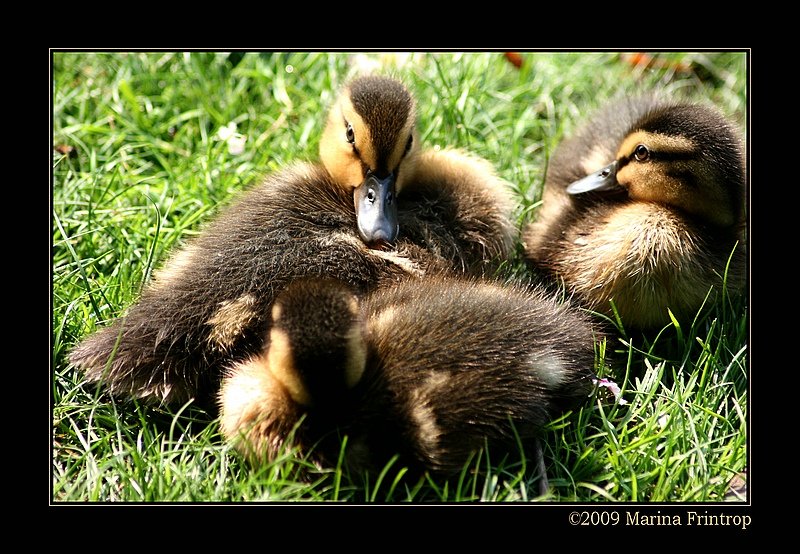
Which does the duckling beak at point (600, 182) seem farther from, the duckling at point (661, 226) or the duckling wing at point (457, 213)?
the duckling wing at point (457, 213)

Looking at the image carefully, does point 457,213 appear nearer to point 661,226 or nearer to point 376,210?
point 376,210

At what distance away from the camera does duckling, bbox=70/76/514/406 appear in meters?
2.22

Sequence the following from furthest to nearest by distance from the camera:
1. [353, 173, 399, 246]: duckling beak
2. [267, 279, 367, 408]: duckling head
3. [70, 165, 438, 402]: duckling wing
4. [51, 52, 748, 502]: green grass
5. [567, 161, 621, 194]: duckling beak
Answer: [567, 161, 621, 194]: duckling beak → [353, 173, 399, 246]: duckling beak → [70, 165, 438, 402]: duckling wing → [51, 52, 748, 502]: green grass → [267, 279, 367, 408]: duckling head

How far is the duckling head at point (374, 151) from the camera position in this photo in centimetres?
240

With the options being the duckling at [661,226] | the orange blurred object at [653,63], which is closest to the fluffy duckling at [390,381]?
the duckling at [661,226]

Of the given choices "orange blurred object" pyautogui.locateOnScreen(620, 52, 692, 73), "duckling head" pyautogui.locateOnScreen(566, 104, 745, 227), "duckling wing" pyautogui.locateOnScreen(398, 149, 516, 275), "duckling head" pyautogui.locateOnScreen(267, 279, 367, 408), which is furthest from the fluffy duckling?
"orange blurred object" pyautogui.locateOnScreen(620, 52, 692, 73)

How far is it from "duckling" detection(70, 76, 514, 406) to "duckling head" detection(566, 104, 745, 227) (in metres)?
0.40

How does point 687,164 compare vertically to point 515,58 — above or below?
below

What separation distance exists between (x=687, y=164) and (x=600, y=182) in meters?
0.28

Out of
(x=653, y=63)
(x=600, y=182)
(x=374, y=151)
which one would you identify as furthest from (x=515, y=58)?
(x=374, y=151)

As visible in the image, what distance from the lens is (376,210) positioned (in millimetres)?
2406

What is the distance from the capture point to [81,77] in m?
3.49

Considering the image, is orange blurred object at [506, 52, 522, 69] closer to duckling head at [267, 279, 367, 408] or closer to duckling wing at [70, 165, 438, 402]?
duckling wing at [70, 165, 438, 402]
